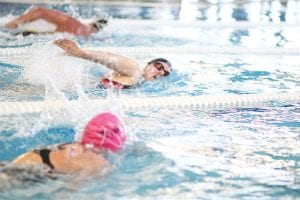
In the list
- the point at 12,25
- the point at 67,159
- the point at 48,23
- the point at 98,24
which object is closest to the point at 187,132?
the point at 67,159

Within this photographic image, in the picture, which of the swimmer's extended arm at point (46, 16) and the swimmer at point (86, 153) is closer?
the swimmer at point (86, 153)

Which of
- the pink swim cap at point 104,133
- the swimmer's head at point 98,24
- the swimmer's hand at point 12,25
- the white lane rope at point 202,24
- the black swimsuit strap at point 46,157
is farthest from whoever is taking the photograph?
the white lane rope at point 202,24

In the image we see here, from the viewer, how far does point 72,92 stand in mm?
4852

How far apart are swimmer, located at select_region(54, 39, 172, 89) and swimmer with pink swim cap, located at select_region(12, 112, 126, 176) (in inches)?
48.3

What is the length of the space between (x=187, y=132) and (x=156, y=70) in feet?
4.30

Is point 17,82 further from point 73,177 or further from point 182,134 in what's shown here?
point 73,177

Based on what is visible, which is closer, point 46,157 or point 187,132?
point 46,157

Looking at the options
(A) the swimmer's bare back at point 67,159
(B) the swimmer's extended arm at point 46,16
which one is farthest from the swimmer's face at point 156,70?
(A) the swimmer's bare back at point 67,159

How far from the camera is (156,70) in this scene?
5125 mm

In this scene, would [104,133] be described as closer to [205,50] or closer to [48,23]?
[48,23]

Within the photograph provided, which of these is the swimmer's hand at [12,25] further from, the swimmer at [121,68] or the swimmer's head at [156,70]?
the swimmer's head at [156,70]

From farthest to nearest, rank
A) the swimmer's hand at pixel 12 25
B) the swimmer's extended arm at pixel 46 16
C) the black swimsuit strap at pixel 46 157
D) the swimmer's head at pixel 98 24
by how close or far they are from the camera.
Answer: the swimmer's head at pixel 98 24
the swimmer's hand at pixel 12 25
the swimmer's extended arm at pixel 46 16
the black swimsuit strap at pixel 46 157

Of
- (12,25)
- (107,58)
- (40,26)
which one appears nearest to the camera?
(107,58)

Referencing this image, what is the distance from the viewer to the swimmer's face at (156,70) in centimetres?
509
